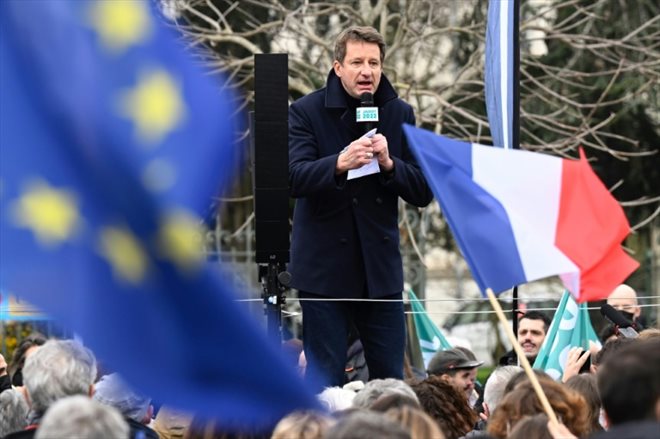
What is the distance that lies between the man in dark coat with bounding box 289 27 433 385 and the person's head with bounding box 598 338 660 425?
2.82 m

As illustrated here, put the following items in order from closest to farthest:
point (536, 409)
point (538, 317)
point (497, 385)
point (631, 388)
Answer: point (631, 388) < point (536, 409) < point (497, 385) < point (538, 317)

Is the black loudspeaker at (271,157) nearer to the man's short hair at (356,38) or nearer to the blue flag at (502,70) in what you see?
the man's short hair at (356,38)

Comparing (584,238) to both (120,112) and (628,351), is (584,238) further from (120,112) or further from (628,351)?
(120,112)

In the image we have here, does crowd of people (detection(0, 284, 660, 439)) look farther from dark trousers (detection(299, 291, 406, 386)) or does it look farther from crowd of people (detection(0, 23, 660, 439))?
dark trousers (detection(299, 291, 406, 386))


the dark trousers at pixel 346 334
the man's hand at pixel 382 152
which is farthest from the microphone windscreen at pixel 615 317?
the man's hand at pixel 382 152

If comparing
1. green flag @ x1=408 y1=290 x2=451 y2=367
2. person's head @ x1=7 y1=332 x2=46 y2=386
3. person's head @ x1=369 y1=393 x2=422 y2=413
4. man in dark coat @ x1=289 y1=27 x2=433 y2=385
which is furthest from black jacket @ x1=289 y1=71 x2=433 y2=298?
green flag @ x1=408 y1=290 x2=451 y2=367

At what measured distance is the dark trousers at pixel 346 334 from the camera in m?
7.37

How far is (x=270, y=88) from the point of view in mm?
7762

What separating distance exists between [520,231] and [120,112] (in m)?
1.84

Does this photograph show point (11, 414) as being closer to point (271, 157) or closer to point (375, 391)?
point (375, 391)

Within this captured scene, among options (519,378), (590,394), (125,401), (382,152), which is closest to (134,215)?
(125,401)

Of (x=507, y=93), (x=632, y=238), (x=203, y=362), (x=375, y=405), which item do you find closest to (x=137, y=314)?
(x=203, y=362)

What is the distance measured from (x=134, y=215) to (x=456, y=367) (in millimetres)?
4440

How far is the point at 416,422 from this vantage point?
4.85 m
